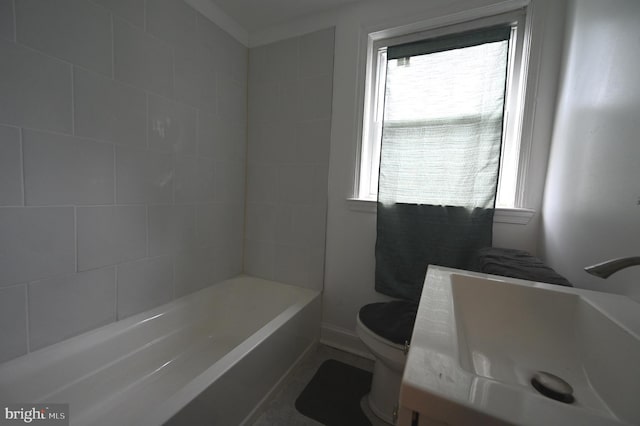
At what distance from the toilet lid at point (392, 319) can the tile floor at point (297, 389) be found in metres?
0.47

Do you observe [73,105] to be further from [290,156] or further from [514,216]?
[514,216]

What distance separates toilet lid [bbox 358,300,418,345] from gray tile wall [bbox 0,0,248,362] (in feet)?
3.90

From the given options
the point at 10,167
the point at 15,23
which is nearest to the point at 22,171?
the point at 10,167

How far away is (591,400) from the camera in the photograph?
1.60 feet

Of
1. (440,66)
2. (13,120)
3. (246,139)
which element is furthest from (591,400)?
(246,139)

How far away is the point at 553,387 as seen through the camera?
1.65 feet

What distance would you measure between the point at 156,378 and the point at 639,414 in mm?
1708

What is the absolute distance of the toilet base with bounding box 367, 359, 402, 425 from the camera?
1204mm

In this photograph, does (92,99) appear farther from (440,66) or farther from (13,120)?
(440,66)

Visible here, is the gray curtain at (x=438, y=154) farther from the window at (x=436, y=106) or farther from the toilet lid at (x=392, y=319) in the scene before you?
the toilet lid at (x=392, y=319)

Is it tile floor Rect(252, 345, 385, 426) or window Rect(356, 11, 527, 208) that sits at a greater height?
window Rect(356, 11, 527, 208)

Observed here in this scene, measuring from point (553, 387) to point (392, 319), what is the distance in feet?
2.58

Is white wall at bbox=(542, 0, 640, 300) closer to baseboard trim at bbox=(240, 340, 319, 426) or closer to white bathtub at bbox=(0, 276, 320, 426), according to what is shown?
white bathtub at bbox=(0, 276, 320, 426)

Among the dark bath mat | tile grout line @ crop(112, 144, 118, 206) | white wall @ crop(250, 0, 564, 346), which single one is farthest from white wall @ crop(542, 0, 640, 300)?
tile grout line @ crop(112, 144, 118, 206)
